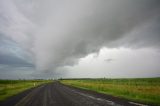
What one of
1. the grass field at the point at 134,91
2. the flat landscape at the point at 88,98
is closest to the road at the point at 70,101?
the flat landscape at the point at 88,98

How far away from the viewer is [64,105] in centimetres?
1277

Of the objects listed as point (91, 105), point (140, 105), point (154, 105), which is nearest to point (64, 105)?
point (91, 105)

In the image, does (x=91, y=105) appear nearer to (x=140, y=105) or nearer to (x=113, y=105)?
(x=113, y=105)

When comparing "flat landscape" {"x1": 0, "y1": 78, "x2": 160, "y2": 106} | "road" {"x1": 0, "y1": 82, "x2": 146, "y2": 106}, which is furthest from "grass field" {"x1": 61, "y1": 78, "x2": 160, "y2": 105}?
"road" {"x1": 0, "y1": 82, "x2": 146, "y2": 106}

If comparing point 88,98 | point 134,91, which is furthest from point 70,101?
point 134,91

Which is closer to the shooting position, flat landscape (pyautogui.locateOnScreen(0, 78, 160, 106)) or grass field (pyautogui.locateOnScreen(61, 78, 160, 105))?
flat landscape (pyautogui.locateOnScreen(0, 78, 160, 106))

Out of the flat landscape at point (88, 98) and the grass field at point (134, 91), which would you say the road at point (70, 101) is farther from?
the grass field at point (134, 91)

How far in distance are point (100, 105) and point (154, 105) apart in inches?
145

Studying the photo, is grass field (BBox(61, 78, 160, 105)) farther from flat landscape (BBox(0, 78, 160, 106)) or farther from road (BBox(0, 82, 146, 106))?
road (BBox(0, 82, 146, 106))

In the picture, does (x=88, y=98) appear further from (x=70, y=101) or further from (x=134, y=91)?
(x=134, y=91)

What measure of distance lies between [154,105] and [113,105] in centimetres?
278

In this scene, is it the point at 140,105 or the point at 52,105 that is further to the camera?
the point at 52,105

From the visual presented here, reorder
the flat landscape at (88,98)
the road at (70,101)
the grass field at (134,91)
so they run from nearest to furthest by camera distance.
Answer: the road at (70,101) → the flat landscape at (88,98) → the grass field at (134,91)

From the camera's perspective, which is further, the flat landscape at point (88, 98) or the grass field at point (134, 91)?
the grass field at point (134, 91)
